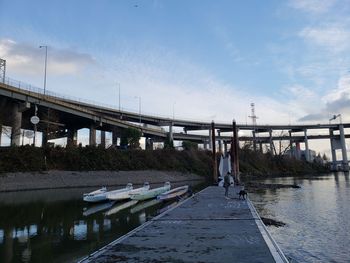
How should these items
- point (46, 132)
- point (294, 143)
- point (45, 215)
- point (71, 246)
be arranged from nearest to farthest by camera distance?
point (71, 246), point (45, 215), point (46, 132), point (294, 143)

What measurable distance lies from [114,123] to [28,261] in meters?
90.5

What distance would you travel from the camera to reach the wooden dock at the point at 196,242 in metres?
11.4

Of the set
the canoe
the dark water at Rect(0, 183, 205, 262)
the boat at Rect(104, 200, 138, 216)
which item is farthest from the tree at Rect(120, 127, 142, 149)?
the dark water at Rect(0, 183, 205, 262)

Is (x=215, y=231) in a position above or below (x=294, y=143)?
below

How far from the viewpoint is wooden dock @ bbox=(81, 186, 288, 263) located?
11.4 m

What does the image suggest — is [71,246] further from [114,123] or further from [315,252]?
[114,123]

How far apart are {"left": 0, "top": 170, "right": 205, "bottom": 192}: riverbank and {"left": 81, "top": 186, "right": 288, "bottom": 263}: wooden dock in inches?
1512

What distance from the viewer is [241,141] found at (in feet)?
527

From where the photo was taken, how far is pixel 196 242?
13.8 metres

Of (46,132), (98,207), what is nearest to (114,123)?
(46,132)

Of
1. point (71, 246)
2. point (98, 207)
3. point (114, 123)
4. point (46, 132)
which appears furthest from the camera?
point (114, 123)

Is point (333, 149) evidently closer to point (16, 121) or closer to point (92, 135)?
point (92, 135)

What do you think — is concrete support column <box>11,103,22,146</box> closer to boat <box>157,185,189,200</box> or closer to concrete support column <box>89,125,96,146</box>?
concrete support column <box>89,125,96,146</box>

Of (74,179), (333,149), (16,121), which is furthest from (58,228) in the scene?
(333,149)
